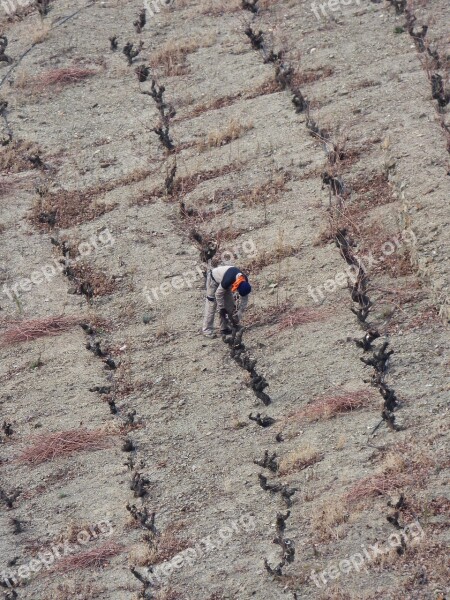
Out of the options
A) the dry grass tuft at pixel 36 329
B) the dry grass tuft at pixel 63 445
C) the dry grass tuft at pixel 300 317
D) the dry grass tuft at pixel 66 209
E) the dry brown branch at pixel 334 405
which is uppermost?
the dry grass tuft at pixel 66 209

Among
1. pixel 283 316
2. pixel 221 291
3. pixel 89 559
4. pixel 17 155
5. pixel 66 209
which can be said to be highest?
pixel 221 291

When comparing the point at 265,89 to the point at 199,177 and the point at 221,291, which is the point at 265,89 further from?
the point at 221,291

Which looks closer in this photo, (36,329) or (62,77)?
(36,329)

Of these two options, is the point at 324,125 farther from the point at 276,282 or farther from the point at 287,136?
the point at 276,282

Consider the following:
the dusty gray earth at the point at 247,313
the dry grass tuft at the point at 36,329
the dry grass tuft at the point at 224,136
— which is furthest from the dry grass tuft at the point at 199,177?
the dry grass tuft at the point at 36,329

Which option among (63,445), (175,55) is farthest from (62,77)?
(63,445)

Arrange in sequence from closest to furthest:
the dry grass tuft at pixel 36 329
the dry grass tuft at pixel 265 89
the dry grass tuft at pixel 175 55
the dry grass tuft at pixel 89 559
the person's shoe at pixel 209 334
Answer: the dry grass tuft at pixel 89 559 → the person's shoe at pixel 209 334 → the dry grass tuft at pixel 36 329 → the dry grass tuft at pixel 265 89 → the dry grass tuft at pixel 175 55

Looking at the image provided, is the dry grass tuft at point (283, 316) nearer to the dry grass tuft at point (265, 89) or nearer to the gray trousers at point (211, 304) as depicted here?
the gray trousers at point (211, 304)
